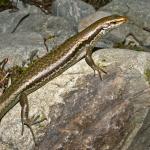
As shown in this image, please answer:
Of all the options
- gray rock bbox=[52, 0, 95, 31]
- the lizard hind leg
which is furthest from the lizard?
gray rock bbox=[52, 0, 95, 31]

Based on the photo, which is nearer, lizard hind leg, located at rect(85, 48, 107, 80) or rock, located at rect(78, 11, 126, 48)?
lizard hind leg, located at rect(85, 48, 107, 80)

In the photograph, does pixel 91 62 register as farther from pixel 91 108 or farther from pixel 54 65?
pixel 91 108

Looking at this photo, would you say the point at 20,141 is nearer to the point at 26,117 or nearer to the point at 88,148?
the point at 26,117

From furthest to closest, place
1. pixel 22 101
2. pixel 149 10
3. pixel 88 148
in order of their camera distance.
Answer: pixel 149 10 < pixel 22 101 < pixel 88 148

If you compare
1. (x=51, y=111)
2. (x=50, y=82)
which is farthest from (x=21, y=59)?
(x=51, y=111)

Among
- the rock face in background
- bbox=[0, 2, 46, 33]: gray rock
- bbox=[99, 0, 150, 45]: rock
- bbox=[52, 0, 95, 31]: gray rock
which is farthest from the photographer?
bbox=[52, 0, 95, 31]: gray rock

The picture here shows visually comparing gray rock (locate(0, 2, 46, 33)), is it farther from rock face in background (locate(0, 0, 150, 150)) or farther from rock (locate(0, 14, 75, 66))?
rock face in background (locate(0, 0, 150, 150))

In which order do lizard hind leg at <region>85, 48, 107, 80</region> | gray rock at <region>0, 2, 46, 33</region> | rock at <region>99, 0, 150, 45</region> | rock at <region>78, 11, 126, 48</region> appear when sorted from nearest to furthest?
lizard hind leg at <region>85, 48, 107, 80</region> → rock at <region>78, 11, 126, 48</region> → rock at <region>99, 0, 150, 45</region> → gray rock at <region>0, 2, 46, 33</region>
